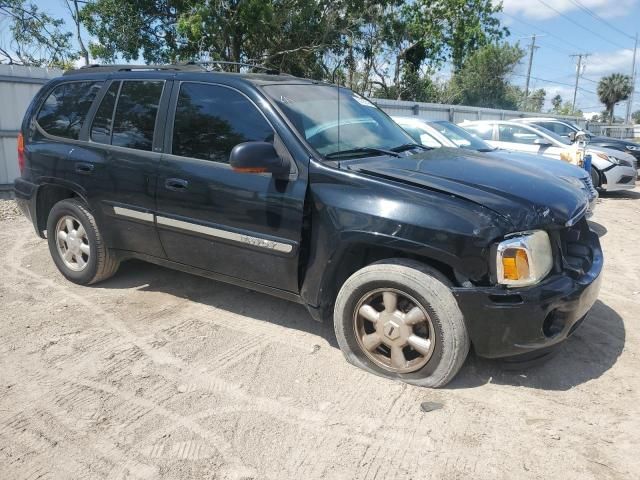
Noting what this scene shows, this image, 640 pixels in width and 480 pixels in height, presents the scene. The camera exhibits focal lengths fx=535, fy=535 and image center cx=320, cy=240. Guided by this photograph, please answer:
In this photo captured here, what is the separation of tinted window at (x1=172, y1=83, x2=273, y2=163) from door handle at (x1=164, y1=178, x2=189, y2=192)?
0.64 feet

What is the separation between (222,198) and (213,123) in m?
0.57

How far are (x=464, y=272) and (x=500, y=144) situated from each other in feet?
26.4

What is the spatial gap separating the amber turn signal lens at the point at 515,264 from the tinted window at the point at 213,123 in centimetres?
164

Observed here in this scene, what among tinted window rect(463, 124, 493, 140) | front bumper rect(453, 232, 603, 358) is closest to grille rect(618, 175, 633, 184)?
tinted window rect(463, 124, 493, 140)

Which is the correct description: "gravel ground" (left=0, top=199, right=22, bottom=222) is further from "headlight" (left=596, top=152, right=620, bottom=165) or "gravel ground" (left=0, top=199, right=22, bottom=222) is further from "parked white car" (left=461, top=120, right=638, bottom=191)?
"headlight" (left=596, top=152, right=620, bottom=165)

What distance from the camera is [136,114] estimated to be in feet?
13.6

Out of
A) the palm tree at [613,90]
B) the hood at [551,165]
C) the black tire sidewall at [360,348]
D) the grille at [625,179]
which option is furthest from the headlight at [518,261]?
the palm tree at [613,90]

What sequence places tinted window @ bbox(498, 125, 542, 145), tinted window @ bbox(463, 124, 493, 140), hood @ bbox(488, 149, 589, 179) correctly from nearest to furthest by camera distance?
1. hood @ bbox(488, 149, 589, 179)
2. tinted window @ bbox(498, 125, 542, 145)
3. tinted window @ bbox(463, 124, 493, 140)

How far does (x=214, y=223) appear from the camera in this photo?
3.68m

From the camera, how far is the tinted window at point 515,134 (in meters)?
10.4

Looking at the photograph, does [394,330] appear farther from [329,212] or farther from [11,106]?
[11,106]

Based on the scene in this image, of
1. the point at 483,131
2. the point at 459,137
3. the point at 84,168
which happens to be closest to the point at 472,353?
the point at 84,168

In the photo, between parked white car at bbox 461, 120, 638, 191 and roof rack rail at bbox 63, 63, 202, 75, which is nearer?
roof rack rail at bbox 63, 63, 202, 75

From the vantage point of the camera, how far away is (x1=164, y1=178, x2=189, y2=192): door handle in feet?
12.4
